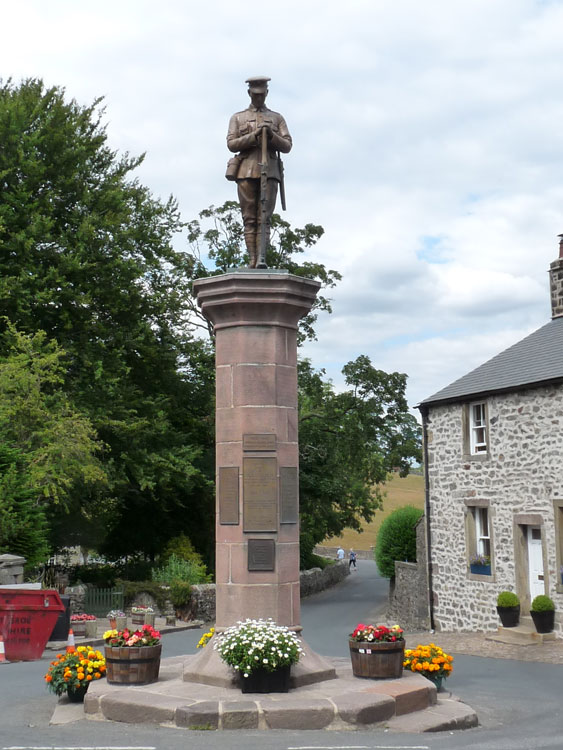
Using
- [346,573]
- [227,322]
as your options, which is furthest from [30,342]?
[346,573]

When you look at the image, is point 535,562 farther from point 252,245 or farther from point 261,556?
point 252,245

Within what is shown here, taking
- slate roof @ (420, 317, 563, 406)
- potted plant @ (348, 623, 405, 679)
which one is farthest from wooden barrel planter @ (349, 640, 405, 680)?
slate roof @ (420, 317, 563, 406)

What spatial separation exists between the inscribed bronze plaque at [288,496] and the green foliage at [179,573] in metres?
15.3

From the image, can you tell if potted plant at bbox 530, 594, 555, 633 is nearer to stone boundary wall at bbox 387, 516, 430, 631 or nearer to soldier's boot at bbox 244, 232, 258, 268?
stone boundary wall at bbox 387, 516, 430, 631

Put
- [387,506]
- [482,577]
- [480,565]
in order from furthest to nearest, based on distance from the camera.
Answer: [387,506], [480,565], [482,577]

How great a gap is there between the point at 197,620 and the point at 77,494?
529cm

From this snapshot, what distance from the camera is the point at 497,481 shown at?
2222cm

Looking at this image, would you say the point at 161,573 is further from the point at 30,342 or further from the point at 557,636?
the point at 557,636

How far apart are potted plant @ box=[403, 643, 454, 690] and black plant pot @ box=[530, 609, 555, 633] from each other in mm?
8874

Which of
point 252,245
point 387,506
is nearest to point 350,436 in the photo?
point 252,245

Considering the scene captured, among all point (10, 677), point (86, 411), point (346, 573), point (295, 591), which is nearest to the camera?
point (295, 591)

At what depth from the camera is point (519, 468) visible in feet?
70.7

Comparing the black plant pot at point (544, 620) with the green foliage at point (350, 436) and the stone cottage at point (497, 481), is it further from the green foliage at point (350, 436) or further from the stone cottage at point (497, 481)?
the green foliage at point (350, 436)

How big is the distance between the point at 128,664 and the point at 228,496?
2498mm
